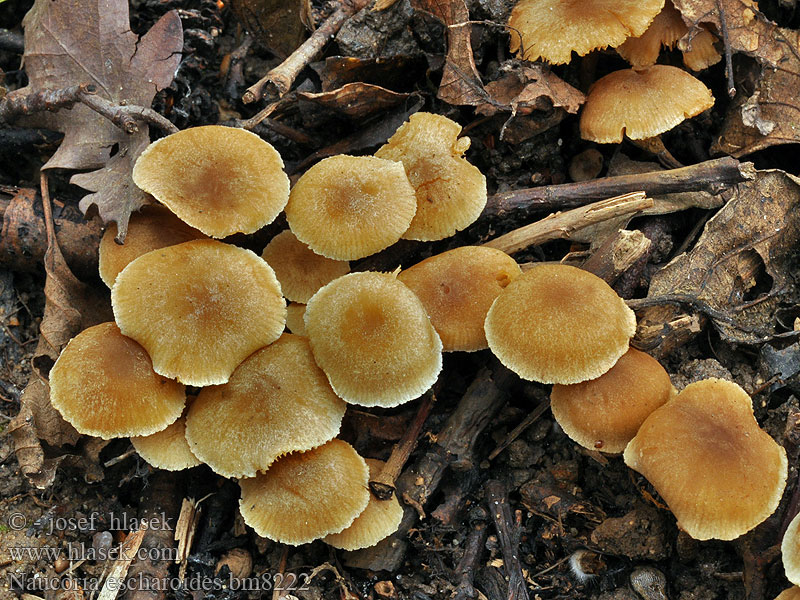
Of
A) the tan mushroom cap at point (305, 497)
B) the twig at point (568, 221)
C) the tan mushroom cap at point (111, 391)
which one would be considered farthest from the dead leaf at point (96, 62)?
the twig at point (568, 221)

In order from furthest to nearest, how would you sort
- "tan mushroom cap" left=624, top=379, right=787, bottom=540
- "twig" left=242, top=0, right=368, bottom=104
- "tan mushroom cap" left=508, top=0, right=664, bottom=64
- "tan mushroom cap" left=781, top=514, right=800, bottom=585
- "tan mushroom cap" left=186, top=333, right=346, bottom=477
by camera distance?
"twig" left=242, top=0, right=368, bottom=104 < "tan mushroom cap" left=508, top=0, right=664, bottom=64 < "tan mushroom cap" left=186, top=333, right=346, bottom=477 < "tan mushroom cap" left=624, top=379, right=787, bottom=540 < "tan mushroom cap" left=781, top=514, right=800, bottom=585

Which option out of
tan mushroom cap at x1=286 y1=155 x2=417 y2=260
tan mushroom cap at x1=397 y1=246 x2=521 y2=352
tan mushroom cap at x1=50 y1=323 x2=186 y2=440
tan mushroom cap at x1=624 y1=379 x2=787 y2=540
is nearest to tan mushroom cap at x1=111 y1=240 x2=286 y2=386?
tan mushroom cap at x1=50 y1=323 x2=186 y2=440

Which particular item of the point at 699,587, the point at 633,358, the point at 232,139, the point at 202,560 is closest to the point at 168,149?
the point at 232,139

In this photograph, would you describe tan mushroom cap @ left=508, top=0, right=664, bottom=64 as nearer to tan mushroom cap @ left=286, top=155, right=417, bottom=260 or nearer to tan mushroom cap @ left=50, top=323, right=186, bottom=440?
tan mushroom cap @ left=286, top=155, right=417, bottom=260

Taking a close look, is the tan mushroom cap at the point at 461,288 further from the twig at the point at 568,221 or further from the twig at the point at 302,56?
the twig at the point at 302,56

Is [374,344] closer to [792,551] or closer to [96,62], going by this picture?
[792,551]

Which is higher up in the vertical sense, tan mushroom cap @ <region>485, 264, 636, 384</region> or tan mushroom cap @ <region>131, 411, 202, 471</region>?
tan mushroom cap @ <region>485, 264, 636, 384</region>

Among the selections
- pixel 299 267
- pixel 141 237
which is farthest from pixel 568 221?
pixel 141 237
